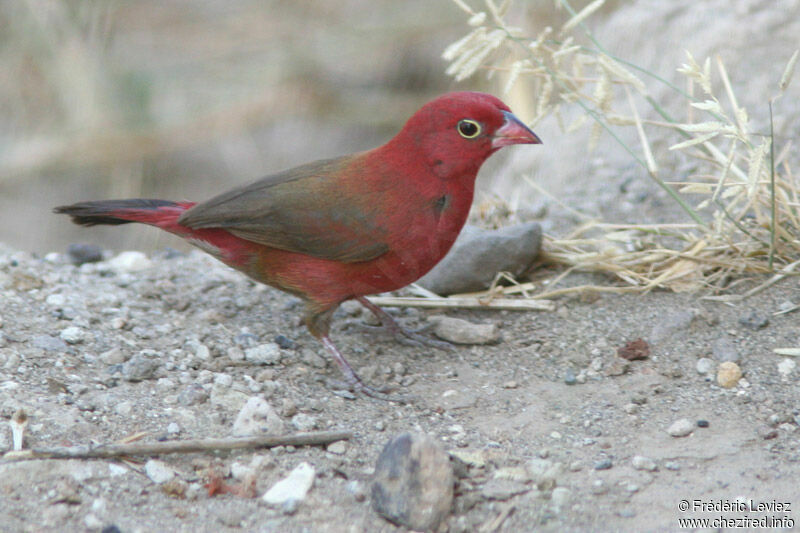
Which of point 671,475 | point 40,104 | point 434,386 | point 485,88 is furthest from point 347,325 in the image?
point 40,104

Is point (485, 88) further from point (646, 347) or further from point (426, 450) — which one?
point (426, 450)

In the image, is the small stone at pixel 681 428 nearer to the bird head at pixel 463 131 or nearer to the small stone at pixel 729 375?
the small stone at pixel 729 375

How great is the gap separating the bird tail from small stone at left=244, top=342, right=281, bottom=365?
25.3 inches

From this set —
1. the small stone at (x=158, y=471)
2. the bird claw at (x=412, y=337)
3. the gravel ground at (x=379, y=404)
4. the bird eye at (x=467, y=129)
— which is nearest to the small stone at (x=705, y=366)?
the gravel ground at (x=379, y=404)

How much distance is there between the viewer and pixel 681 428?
2.85m

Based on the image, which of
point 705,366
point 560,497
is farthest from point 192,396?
point 705,366

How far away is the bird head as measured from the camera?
10.9ft

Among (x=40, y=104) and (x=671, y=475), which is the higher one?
(x=40, y=104)

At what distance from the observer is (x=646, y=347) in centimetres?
336

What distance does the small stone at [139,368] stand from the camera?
10.3 ft

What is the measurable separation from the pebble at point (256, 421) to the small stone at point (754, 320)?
1.74 m

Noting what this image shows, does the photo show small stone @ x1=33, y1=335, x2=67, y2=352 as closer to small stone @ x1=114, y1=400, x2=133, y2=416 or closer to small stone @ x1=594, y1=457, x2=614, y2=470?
small stone @ x1=114, y1=400, x2=133, y2=416

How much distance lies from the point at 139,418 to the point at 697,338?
1978 mm

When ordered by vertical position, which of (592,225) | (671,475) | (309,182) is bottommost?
(671,475)
